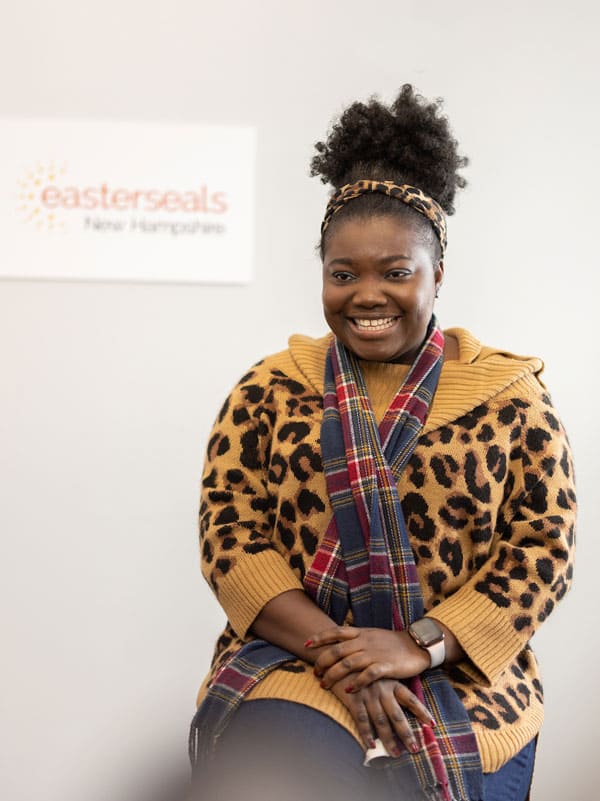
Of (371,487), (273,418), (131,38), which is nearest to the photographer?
(371,487)

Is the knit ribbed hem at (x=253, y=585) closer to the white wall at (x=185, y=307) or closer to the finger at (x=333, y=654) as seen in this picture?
the finger at (x=333, y=654)

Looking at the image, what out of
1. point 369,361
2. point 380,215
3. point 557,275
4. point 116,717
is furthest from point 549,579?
point 116,717

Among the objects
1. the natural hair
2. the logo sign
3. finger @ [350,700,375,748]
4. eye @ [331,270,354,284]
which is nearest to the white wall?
the logo sign

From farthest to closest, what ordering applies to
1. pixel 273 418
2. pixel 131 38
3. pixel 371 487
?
pixel 131 38 < pixel 273 418 < pixel 371 487

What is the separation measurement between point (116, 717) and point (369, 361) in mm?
1311

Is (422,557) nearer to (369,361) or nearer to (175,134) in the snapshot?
(369,361)

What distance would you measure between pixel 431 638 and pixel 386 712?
0.14 metres

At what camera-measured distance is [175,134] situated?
2.39 meters

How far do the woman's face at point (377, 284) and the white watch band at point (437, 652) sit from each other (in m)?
0.50

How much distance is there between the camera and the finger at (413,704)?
140 centimetres

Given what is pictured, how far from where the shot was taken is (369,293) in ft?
5.16

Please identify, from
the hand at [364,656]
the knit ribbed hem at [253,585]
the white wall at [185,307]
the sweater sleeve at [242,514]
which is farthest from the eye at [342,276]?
the white wall at [185,307]

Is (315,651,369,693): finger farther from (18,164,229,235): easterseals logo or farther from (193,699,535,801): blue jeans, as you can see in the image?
(18,164,229,235): easterseals logo

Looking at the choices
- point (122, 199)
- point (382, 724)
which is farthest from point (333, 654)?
point (122, 199)
